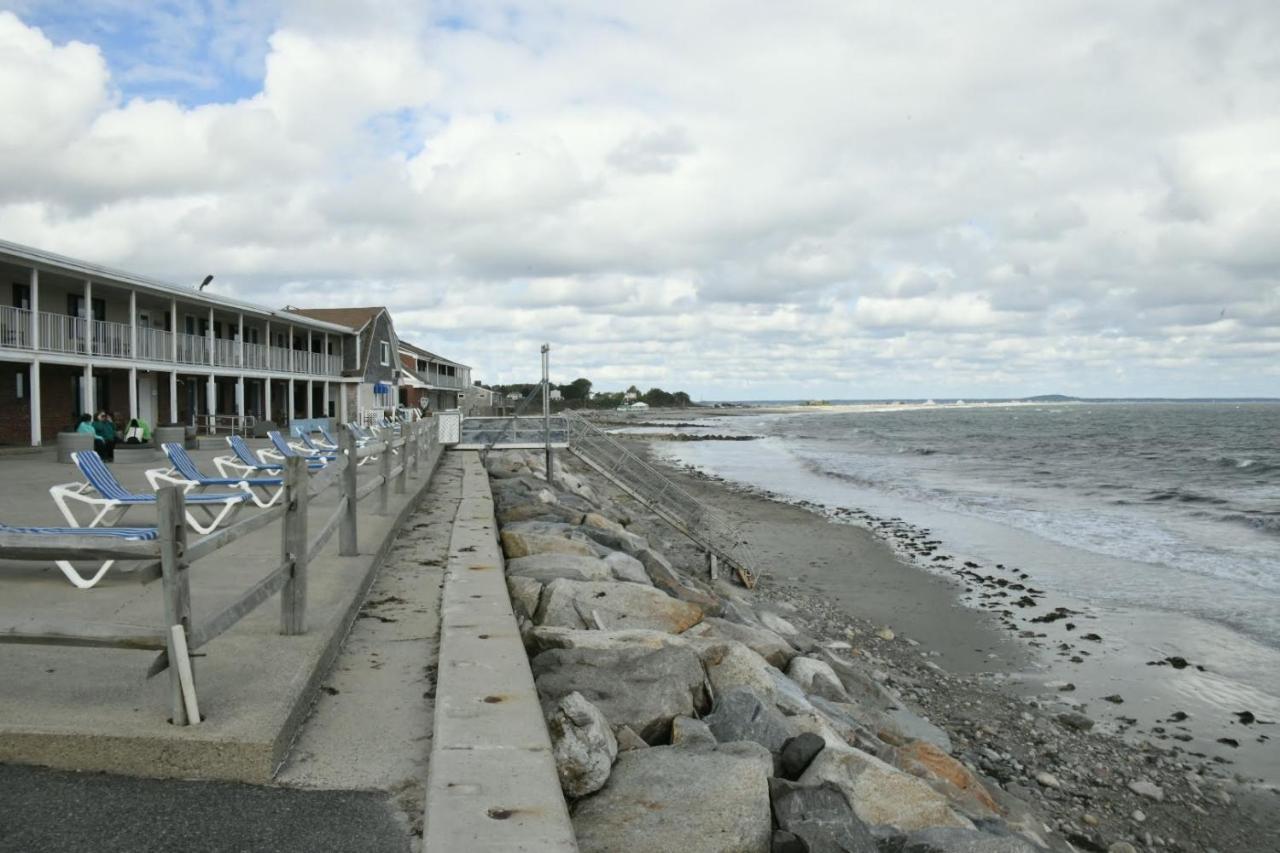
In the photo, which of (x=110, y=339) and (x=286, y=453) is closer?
(x=286, y=453)

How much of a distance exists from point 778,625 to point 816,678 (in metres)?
2.82

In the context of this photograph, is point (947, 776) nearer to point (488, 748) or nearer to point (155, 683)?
point (488, 748)

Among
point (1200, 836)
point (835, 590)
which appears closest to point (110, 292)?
point (835, 590)

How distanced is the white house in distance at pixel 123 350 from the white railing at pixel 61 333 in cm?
3

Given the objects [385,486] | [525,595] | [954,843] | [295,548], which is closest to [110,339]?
[385,486]

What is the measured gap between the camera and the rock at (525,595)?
6816mm

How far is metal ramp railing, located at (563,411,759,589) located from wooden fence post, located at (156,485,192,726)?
11010mm

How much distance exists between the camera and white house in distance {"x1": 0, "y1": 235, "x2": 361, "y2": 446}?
2047 cm

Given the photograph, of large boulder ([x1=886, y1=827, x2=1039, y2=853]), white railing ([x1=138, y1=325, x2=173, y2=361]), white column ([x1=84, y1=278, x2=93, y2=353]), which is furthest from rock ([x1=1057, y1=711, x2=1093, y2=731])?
white railing ([x1=138, y1=325, x2=173, y2=361])

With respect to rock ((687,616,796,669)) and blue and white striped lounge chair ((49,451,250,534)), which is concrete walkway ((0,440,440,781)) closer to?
blue and white striped lounge chair ((49,451,250,534))

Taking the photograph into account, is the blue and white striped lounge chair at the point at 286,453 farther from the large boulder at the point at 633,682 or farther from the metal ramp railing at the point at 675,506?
the large boulder at the point at 633,682

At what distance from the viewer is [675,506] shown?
55.3 feet

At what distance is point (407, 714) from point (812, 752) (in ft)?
6.79

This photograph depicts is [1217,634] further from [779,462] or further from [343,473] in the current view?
[779,462]
